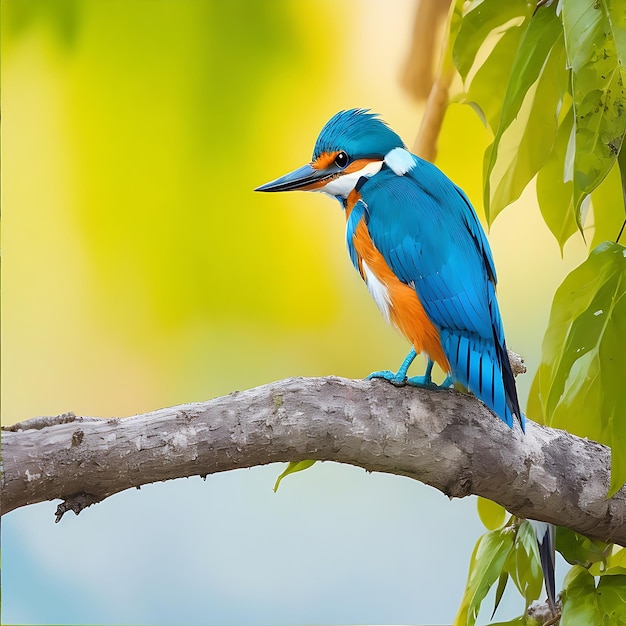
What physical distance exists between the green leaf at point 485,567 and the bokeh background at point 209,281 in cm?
56

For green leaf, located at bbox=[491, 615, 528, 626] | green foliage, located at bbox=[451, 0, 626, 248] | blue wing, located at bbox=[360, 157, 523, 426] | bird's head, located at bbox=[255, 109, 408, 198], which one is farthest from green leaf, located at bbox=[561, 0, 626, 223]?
green leaf, located at bbox=[491, 615, 528, 626]

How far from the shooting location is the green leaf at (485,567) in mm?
791

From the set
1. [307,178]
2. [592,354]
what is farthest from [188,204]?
[592,354]

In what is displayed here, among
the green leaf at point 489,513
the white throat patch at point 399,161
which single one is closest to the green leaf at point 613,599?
the green leaf at point 489,513

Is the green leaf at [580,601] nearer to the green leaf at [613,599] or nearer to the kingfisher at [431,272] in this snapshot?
the green leaf at [613,599]

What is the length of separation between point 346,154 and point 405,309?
240 mm

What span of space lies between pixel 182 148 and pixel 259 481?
26.2 inches

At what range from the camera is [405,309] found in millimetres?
838

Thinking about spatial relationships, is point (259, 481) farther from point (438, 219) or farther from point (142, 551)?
point (438, 219)

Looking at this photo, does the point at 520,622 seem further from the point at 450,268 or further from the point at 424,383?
the point at 450,268

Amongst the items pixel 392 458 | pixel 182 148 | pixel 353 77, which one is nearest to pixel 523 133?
pixel 392 458

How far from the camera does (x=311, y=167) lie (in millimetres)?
987

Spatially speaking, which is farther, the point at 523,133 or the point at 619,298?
the point at 523,133

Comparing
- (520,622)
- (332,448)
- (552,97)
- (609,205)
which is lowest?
(520,622)
